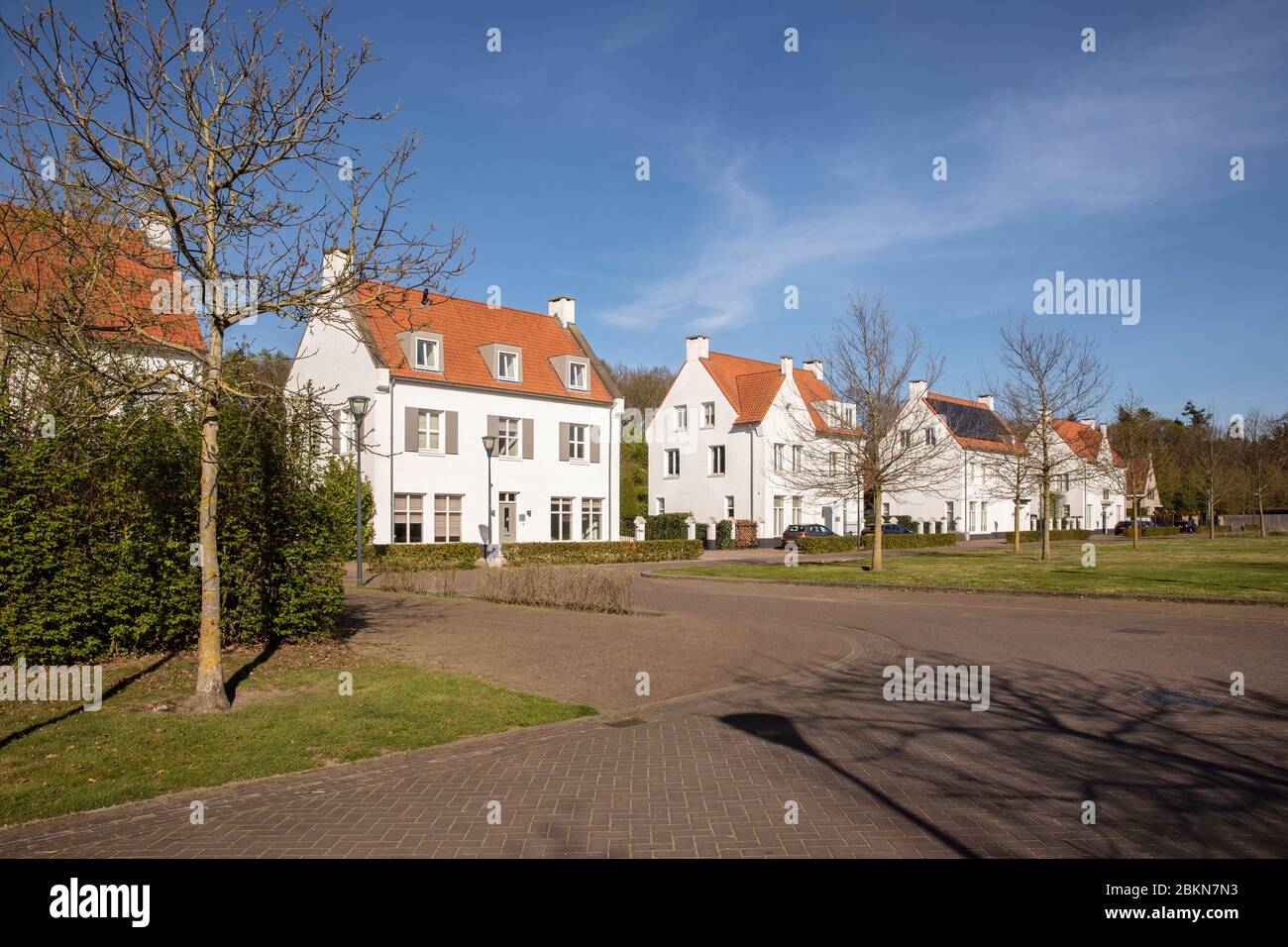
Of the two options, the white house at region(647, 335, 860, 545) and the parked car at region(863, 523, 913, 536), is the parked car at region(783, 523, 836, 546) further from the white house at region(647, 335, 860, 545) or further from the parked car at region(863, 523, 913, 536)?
the parked car at region(863, 523, 913, 536)

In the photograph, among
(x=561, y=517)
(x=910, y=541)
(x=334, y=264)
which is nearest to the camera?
(x=334, y=264)

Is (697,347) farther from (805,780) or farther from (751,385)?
(805,780)

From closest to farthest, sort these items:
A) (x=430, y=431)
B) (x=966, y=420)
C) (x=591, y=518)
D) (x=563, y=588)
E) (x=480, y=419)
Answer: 1. (x=563, y=588)
2. (x=430, y=431)
3. (x=480, y=419)
4. (x=591, y=518)
5. (x=966, y=420)

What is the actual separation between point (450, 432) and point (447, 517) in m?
3.51

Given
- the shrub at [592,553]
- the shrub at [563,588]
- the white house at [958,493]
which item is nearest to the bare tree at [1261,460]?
the white house at [958,493]

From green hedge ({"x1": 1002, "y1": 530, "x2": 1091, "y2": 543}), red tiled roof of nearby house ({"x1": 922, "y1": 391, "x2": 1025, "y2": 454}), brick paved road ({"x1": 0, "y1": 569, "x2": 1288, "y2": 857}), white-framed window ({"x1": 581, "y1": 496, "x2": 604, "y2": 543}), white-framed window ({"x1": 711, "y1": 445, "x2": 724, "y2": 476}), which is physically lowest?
green hedge ({"x1": 1002, "y1": 530, "x2": 1091, "y2": 543})

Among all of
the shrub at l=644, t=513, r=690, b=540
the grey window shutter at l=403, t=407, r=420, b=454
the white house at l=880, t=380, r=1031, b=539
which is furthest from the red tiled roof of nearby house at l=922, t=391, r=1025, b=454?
the grey window shutter at l=403, t=407, r=420, b=454

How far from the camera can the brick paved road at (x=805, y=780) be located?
5.16 metres

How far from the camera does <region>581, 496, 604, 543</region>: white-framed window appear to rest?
40.9 m

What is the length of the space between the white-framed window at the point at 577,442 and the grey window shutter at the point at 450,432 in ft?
20.9

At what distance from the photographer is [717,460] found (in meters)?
50.0

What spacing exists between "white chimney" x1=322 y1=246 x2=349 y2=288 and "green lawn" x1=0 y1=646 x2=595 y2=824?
14.1ft

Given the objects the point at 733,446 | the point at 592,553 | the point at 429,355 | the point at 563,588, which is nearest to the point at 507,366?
the point at 429,355
